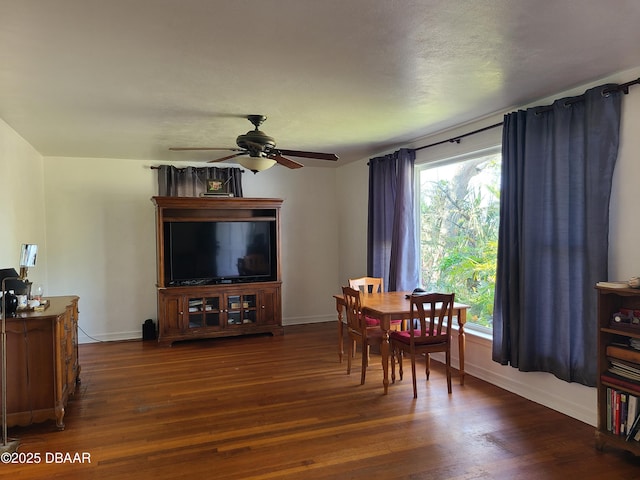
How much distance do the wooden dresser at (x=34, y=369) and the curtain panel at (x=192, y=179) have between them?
3.06 meters

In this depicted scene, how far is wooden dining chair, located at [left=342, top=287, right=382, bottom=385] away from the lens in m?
4.08

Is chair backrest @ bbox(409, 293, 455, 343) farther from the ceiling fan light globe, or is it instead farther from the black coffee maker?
the black coffee maker

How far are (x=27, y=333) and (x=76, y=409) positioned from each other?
81 cm

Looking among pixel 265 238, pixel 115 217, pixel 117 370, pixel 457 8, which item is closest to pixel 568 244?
pixel 457 8

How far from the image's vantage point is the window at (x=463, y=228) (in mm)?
4332

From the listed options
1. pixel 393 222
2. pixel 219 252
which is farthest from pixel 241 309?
pixel 393 222

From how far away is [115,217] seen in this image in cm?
600

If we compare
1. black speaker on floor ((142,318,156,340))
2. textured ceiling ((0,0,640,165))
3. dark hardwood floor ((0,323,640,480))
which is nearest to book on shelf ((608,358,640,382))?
dark hardwood floor ((0,323,640,480))

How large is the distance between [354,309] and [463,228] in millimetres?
1530

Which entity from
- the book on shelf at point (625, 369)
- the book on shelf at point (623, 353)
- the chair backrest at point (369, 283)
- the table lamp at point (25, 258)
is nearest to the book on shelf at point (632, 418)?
the book on shelf at point (625, 369)

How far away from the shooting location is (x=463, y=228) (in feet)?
15.4

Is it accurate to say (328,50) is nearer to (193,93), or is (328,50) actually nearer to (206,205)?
(193,93)

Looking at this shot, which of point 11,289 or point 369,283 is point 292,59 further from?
point 369,283

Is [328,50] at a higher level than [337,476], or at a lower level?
higher
